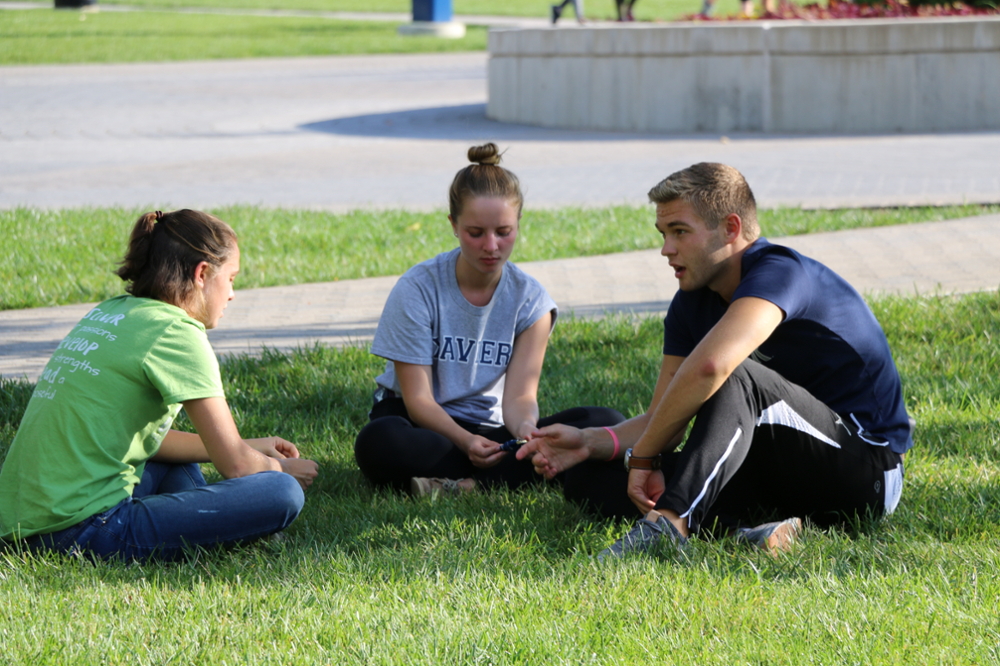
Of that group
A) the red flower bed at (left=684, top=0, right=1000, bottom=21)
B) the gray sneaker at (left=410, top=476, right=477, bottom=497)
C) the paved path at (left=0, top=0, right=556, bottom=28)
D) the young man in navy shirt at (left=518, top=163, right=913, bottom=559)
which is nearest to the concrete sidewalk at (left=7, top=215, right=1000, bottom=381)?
the gray sneaker at (left=410, top=476, right=477, bottom=497)

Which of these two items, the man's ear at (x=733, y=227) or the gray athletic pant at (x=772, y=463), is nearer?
the gray athletic pant at (x=772, y=463)

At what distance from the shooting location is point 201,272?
3.35 metres

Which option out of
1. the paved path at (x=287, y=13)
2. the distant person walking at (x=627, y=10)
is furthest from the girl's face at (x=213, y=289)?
the paved path at (x=287, y=13)

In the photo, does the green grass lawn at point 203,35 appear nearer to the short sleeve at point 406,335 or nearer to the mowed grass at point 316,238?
the mowed grass at point 316,238

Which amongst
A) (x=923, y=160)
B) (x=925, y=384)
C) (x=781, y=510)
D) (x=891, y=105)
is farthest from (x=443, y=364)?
→ (x=891, y=105)

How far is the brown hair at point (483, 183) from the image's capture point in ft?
13.1

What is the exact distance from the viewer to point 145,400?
3291mm

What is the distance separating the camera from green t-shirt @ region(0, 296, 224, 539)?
10.6 ft

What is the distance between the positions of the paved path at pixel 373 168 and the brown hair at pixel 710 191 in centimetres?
307

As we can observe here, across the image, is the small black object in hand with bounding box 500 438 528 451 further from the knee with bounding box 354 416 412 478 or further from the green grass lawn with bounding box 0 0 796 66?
the green grass lawn with bounding box 0 0 796 66

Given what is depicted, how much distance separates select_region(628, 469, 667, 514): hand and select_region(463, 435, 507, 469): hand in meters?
0.57

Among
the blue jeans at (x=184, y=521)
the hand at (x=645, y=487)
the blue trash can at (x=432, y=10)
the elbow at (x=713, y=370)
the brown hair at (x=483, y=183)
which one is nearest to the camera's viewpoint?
the elbow at (x=713, y=370)

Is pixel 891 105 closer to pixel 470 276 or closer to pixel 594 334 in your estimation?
pixel 594 334

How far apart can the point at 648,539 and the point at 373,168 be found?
9.52 meters
